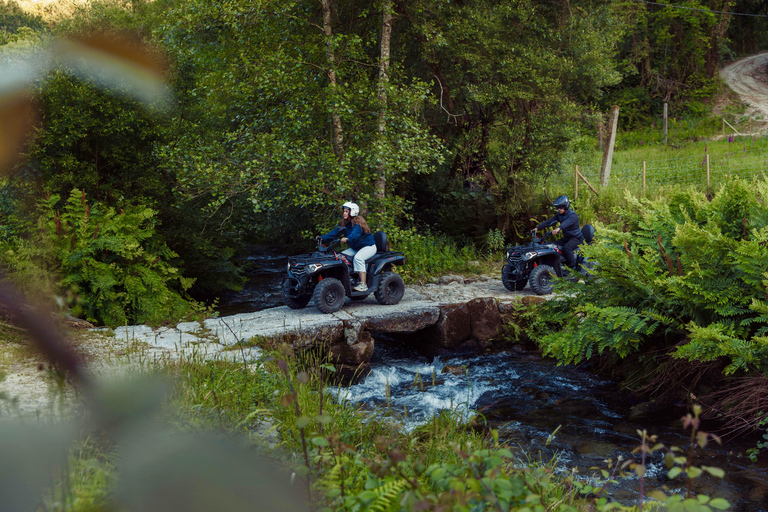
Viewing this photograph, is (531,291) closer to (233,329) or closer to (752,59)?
(233,329)

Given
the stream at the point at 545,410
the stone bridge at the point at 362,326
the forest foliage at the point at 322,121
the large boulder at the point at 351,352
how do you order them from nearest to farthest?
the stream at the point at 545,410
the stone bridge at the point at 362,326
the large boulder at the point at 351,352
the forest foliage at the point at 322,121

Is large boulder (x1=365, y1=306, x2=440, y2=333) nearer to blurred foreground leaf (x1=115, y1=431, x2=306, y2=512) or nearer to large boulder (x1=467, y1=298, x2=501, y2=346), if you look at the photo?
large boulder (x1=467, y1=298, x2=501, y2=346)

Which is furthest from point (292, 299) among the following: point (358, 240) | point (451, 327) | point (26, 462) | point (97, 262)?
point (26, 462)

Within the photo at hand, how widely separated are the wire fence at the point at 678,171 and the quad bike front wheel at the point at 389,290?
782 cm

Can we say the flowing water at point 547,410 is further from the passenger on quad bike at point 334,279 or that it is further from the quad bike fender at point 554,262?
the quad bike fender at point 554,262

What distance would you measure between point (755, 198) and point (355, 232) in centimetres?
492

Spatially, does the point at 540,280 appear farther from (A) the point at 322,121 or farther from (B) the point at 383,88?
(A) the point at 322,121

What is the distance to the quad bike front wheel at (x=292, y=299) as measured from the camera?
858 centimetres

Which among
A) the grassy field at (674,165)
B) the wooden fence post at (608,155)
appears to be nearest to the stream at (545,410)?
the grassy field at (674,165)

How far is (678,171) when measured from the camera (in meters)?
17.9

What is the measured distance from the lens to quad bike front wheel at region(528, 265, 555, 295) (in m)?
9.34

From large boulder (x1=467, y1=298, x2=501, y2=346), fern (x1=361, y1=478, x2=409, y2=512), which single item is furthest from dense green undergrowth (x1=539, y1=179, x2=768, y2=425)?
fern (x1=361, y1=478, x2=409, y2=512)

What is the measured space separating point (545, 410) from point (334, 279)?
3442 millimetres

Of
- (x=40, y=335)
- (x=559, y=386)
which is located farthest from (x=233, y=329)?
(x=40, y=335)
